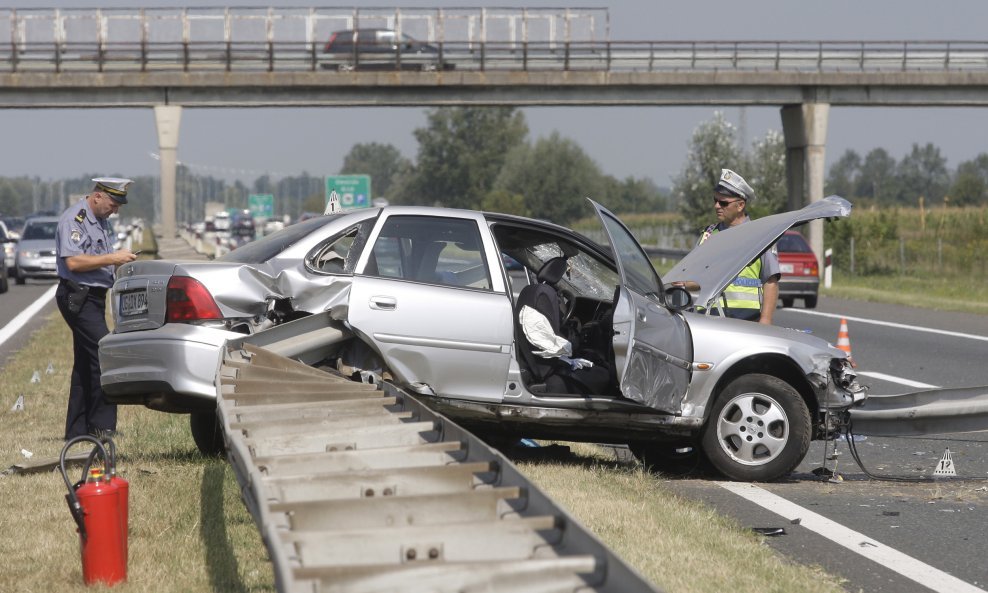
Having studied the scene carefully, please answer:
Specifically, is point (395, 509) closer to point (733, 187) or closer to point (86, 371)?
point (733, 187)

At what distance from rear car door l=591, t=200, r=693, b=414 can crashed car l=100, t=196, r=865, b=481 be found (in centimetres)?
1

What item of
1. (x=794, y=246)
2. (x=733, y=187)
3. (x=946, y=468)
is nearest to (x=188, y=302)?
(x=733, y=187)

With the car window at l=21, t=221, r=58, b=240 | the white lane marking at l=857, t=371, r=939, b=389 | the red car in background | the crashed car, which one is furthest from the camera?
the car window at l=21, t=221, r=58, b=240

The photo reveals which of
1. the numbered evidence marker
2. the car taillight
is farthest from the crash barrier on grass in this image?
the numbered evidence marker

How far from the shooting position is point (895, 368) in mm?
15266

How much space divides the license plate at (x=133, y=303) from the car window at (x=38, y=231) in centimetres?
3022

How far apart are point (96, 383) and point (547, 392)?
3.31m

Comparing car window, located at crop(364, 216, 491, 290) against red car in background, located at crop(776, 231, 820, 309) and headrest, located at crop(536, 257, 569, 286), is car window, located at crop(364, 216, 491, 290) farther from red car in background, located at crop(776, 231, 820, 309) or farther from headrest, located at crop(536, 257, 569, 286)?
red car in background, located at crop(776, 231, 820, 309)

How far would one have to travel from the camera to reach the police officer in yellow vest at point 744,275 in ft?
30.1

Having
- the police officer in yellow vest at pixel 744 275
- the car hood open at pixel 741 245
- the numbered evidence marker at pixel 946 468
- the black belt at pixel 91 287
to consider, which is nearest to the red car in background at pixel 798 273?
the police officer in yellow vest at pixel 744 275

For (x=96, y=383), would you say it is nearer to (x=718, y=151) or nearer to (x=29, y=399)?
(x=29, y=399)

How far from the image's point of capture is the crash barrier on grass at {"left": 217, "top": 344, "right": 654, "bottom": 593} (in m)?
3.30

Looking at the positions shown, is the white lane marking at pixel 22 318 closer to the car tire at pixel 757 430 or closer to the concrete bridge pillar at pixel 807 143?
the car tire at pixel 757 430

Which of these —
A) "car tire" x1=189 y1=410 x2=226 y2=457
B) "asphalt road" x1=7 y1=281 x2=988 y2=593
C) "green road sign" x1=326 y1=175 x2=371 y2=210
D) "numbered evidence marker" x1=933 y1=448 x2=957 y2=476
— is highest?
"green road sign" x1=326 y1=175 x2=371 y2=210
